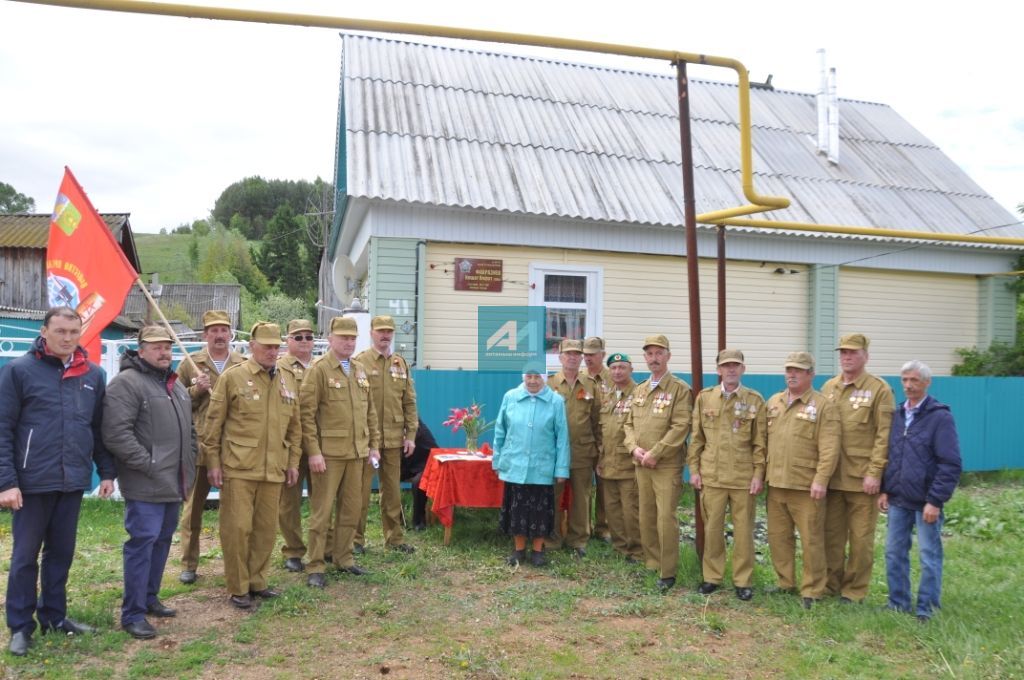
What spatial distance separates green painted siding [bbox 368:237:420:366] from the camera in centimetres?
1095

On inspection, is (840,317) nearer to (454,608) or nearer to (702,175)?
(702,175)

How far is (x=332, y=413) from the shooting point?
6246 mm

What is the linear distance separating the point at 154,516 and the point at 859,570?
472 cm

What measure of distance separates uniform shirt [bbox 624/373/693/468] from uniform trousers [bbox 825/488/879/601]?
1132 millimetres

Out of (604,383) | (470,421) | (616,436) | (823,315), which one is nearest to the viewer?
(616,436)

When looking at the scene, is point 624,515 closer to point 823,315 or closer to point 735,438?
point 735,438

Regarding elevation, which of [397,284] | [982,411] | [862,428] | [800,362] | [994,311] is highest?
[397,284]

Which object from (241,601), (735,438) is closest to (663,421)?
(735,438)

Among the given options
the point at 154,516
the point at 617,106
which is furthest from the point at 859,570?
the point at 617,106

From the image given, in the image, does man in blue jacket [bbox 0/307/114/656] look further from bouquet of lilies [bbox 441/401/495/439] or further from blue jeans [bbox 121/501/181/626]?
bouquet of lilies [bbox 441/401/495/439]

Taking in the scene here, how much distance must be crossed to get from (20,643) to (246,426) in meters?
1.72

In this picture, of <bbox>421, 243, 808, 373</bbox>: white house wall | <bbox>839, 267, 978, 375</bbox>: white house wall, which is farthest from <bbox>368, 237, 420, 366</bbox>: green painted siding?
<bbox>839, 267, 978, 375</bbox>: white house wall

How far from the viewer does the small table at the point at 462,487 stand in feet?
23.9

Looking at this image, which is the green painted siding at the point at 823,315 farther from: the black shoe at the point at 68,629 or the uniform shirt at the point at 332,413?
the black shoe at the point at 68,629
